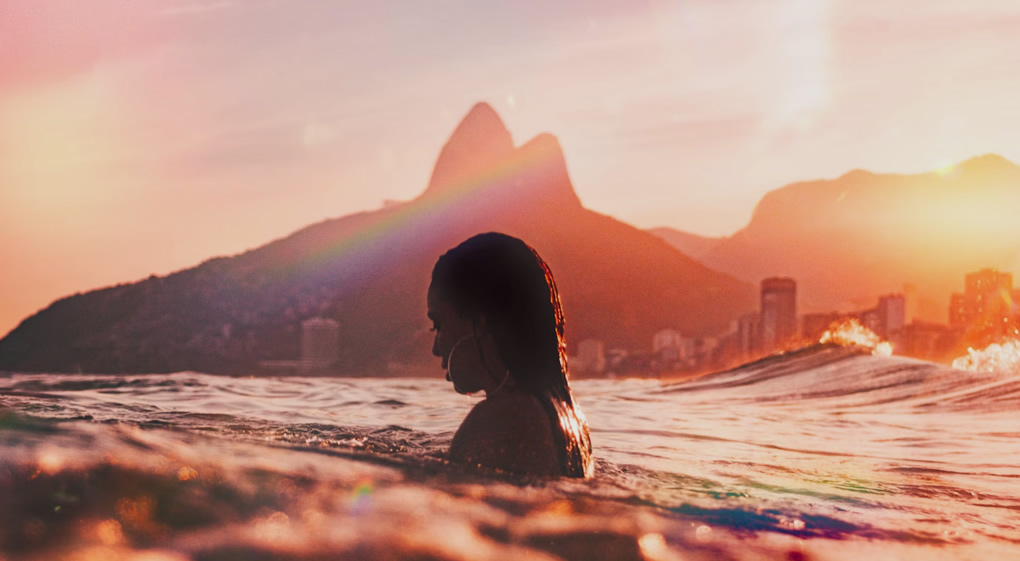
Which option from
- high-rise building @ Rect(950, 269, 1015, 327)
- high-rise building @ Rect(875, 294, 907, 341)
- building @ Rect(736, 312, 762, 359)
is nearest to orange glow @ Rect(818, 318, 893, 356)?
high-rise building @ Rect(950, 269, 1015, 327)

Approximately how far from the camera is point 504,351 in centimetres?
433

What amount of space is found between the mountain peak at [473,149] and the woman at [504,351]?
16300 cm

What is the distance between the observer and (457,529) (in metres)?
3.16

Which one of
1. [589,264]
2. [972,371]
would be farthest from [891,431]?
[589,264]

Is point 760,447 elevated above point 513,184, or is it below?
below

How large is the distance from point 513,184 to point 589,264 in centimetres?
2364

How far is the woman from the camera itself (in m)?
4.23

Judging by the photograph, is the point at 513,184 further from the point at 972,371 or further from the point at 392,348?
the point at 972,371

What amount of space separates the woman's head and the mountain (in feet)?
449

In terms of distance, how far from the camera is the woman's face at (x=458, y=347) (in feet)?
14.3

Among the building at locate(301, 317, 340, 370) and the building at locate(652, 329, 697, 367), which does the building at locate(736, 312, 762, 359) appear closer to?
the building at locate(652, 329, 697, 367)

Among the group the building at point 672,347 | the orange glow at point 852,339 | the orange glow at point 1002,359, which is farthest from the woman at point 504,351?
the building at point 672,347

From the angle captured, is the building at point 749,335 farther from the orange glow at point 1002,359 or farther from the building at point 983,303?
the orange glow at point 1002,359

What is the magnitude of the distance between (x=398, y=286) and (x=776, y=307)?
2970 inches
